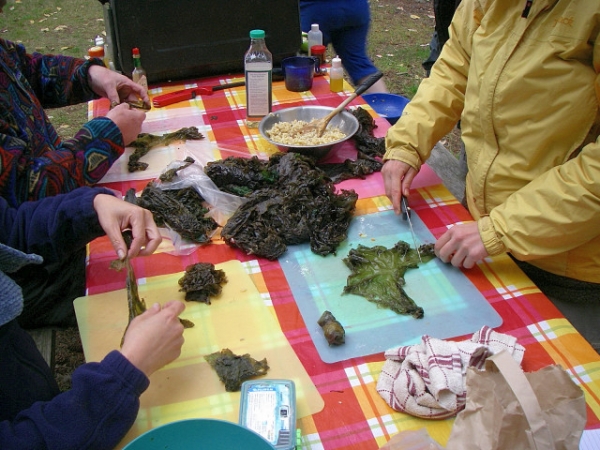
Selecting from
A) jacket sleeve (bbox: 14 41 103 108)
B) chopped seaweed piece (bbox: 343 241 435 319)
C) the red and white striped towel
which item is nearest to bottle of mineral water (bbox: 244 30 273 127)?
jacket sleeve (bbox: 14 41 103 108)

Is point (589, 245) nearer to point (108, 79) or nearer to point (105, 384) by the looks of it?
point (105, 384)

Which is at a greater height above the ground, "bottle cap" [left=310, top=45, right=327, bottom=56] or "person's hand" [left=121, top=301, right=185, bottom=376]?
"bottle cap" [left=310, top=45, right=327, bottom=56]

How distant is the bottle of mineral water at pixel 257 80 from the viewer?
2.68 metres

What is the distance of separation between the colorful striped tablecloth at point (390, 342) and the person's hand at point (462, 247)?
0.06 m

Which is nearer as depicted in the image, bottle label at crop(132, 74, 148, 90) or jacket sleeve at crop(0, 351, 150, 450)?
jacket sleeve at crop(0, 351, 150, 450)

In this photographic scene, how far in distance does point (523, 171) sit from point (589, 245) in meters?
0.33

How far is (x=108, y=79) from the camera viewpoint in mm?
2711

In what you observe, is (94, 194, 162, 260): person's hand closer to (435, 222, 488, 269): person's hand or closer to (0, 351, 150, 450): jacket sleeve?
(0, 351, 150, 450): jacket sleeve

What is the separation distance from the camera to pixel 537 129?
5.76 ft

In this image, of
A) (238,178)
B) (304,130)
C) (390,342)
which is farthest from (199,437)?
(304,130)

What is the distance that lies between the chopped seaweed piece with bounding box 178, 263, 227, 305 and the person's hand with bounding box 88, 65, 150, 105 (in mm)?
1387

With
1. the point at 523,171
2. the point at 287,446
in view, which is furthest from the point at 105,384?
the point at 523,171

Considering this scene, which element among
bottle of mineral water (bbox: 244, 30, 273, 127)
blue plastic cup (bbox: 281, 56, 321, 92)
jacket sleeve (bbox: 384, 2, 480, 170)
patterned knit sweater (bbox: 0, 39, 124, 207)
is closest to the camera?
patterned knit sweater (bbox: 0, 39, 124, 207)

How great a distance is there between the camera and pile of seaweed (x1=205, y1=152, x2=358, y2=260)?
76.5 inches
